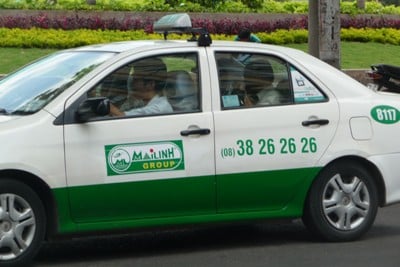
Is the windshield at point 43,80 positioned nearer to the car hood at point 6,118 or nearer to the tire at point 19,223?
the car hood at point 6,118

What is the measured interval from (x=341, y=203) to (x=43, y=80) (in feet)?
8.40

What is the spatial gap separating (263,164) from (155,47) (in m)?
1.23

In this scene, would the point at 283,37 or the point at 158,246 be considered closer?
the point at 158,246

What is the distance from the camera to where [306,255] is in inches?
284

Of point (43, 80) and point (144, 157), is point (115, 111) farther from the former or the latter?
point (43, 80)

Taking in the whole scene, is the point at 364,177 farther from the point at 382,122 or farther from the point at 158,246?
the point at 158,246

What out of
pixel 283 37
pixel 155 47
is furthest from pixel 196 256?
pixel 283 37

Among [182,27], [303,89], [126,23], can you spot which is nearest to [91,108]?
[182,27]

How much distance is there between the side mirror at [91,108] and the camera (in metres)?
6.65

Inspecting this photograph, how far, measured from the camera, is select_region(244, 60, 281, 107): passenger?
24.2ft

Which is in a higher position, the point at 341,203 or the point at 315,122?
the point at 315,122

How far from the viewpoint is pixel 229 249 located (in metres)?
7.49

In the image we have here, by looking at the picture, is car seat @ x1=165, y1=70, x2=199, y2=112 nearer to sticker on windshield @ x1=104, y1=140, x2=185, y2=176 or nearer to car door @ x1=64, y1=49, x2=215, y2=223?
car door @ x1=64, y1=49, x2=215, y2=223

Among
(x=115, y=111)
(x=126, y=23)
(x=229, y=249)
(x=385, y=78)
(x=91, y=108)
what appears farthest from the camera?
(x=126, y=23)
